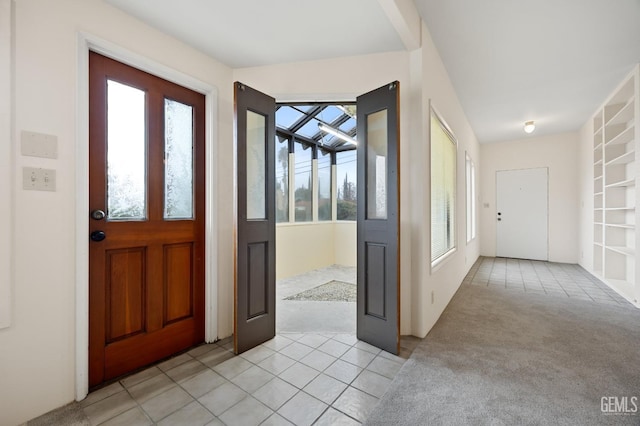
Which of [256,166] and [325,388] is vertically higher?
[256,166]

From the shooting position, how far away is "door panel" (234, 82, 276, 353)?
2201 millimetres

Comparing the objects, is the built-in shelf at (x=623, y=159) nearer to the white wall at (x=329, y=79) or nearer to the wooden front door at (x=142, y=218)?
the white wall at (x=329, y=79)

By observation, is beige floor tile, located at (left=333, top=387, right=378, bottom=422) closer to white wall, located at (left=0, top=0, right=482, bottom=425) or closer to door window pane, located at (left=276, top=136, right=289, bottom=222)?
white wall, located at (left=0, top=0, right=482, bottom=425)

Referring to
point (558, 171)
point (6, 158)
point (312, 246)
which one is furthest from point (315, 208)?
point (558, 171)

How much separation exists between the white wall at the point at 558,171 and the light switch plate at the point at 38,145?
778 cm

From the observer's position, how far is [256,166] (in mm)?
2459

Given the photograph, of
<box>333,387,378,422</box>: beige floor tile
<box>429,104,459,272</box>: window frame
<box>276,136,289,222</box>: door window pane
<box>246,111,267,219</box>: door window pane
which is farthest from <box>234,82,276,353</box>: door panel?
<box>276,136,289,222</box>: door window pane

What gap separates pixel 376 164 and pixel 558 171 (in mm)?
5882

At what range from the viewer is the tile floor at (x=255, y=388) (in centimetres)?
149

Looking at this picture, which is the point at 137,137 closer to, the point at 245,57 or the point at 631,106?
the point at 245,57

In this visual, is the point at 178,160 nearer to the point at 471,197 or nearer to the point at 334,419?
the point at 334,419

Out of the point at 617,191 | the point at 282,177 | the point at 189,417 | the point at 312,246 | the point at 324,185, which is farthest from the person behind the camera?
the point at 324,185

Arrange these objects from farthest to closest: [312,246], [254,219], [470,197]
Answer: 1. [470,197]
2. [312,246]
3. [254,219]

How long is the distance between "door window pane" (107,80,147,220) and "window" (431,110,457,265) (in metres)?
2.61
